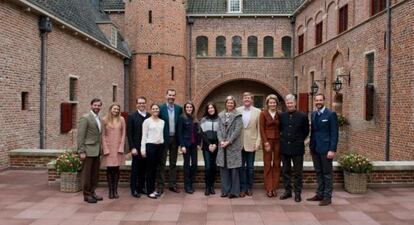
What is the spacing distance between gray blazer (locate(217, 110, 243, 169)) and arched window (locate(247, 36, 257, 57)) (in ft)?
71.4

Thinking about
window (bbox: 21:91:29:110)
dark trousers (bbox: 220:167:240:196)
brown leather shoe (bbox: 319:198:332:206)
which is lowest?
brown leather shoe (bbox: 319:198:332:206)

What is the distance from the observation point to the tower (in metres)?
25.0

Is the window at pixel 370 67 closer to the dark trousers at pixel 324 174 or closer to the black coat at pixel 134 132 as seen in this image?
the dark trousers at pixel 324 174

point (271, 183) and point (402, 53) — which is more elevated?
point (402, 53)

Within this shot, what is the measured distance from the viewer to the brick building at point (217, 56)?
1272cm

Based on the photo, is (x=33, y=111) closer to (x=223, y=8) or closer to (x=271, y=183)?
(x=271, y=183)

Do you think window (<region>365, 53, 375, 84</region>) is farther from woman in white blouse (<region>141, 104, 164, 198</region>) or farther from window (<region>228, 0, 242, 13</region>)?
window (<region>228, 0, 242, 13</region>)

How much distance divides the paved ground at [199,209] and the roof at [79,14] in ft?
24.9

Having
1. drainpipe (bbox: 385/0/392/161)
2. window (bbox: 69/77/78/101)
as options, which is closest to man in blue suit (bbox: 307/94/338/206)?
drainpipe (bbox: 385/0/392/161)

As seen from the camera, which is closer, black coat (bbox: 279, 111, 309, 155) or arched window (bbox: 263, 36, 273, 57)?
black coat (bbox: 279, 111, 309, 155)

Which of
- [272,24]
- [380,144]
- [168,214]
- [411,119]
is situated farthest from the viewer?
[272,24]

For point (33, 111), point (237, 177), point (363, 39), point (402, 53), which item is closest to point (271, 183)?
point (237, 177)

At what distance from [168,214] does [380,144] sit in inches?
402

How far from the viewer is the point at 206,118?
26.6 ft
